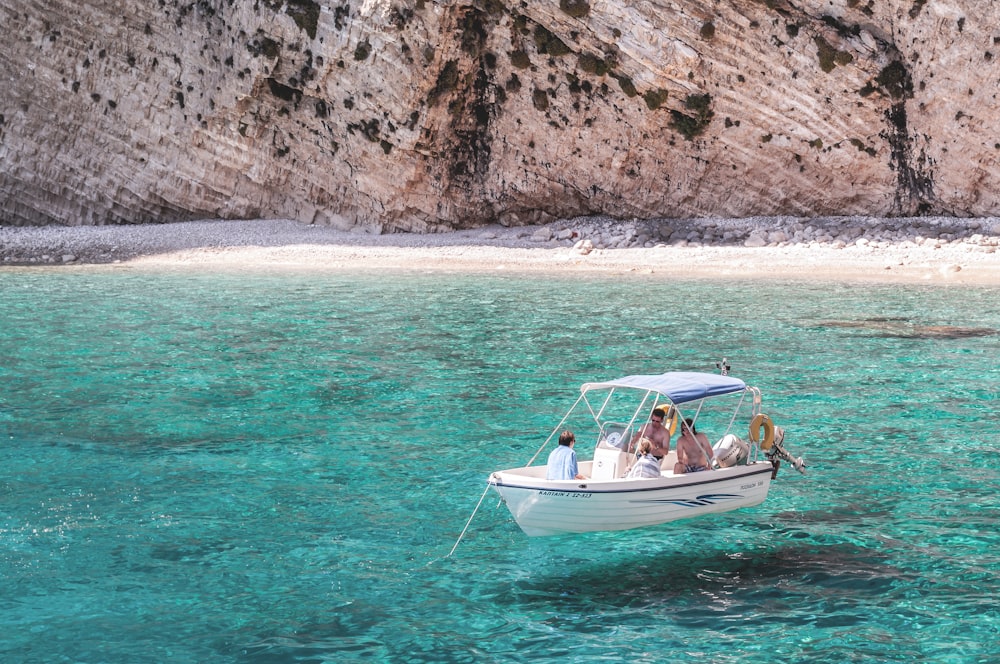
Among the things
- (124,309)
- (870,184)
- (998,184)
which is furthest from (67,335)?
(998,184)

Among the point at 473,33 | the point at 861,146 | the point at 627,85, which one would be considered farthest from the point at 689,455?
the point at 473,33

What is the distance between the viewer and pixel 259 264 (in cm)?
4375

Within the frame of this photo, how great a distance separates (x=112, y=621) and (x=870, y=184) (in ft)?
127

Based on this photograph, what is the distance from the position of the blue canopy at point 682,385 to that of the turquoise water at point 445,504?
5.33 ft

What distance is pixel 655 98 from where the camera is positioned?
42.9 metres

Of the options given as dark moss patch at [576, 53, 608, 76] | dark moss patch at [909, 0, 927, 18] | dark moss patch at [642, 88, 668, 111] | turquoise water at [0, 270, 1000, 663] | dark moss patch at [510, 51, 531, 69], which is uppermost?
dark moss patch at [909, 0, 927, 18]

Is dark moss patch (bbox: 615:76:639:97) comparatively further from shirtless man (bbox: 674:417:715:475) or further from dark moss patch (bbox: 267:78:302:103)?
shirtless man (bbox: 674:417:715:475)

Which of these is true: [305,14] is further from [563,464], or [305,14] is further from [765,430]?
[563,464]

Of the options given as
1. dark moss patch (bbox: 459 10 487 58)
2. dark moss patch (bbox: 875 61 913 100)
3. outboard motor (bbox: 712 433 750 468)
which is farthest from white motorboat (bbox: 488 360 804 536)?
dark moss patch (bbox: 459 10 487 58)

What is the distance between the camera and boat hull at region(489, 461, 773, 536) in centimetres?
1207

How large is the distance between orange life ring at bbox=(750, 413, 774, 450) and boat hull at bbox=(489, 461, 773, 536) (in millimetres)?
1035

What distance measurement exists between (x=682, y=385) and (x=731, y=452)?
1089 mm

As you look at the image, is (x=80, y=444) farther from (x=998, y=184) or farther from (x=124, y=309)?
(x=998, y=184)

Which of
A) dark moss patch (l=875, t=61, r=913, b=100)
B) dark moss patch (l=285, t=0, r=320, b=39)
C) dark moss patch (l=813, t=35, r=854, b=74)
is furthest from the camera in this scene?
dark moss patch (l=285, t=0, r=320, b=39)
